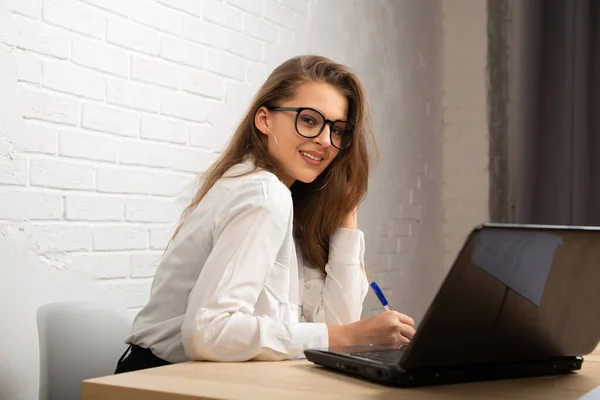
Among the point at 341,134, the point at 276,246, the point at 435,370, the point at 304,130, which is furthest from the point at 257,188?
the point at 435,370

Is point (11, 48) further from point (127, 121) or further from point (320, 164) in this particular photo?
point (320, 164)

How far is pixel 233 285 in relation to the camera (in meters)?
1.25

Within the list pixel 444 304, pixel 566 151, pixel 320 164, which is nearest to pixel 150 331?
pixel 320 164

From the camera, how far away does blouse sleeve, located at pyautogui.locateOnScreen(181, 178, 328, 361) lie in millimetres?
1176

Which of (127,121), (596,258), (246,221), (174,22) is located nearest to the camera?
(596,258)

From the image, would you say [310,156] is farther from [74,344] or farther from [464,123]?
[464,123]

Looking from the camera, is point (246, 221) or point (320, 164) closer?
point (246, 221)

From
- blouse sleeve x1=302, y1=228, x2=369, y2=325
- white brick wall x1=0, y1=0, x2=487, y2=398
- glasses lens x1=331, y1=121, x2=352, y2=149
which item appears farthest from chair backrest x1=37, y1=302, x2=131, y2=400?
glasses lens x1=331, y1=121, x2=352, y2=149

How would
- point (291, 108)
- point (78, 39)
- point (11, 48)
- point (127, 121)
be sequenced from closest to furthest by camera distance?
point (291, 108) < point (11, 48) < point (78, 39) < point (127, 121)

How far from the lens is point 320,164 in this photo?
1709mm

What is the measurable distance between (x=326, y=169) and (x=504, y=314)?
102 centimetres

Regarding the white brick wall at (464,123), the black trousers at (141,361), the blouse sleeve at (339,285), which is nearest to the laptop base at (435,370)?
the black trousers at (141,361)

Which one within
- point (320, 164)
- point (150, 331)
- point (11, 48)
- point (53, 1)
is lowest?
point (150, 331)

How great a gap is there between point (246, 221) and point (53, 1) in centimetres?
98
